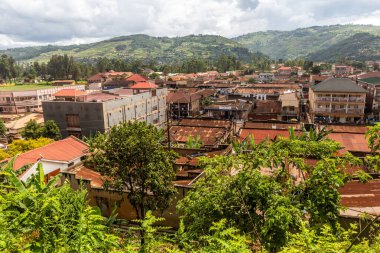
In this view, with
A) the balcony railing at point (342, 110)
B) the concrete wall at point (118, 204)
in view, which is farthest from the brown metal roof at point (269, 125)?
the balcony railing at point (342, 110)

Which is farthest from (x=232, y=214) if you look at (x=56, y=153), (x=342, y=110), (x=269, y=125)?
(x=342, y=110)

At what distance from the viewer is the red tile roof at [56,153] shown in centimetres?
2823

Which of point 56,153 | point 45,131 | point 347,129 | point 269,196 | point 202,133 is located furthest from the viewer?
point 45,131

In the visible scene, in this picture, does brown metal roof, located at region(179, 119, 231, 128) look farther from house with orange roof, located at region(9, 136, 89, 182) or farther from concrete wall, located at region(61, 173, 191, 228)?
concrete wall, located at region(61, 173, 191, 228)

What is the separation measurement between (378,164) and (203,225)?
6121mm

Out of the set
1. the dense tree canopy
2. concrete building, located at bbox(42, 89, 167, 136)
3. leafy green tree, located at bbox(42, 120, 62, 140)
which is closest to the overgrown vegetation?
concrete building, located at bbox(42, 89, 167, 136)

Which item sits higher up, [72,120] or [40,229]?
[40,229]

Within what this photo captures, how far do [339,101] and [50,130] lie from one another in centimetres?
5146

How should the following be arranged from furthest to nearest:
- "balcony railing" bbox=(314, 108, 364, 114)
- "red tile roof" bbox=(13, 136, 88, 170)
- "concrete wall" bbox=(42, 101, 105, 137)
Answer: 1. "balcony railing" bbox=(314, 108, 364, 114)
2. "concrete wall" bbox=(42, 101, 105, 137)
3. "red tile roof" bbox=(13, 136, 88, 170)

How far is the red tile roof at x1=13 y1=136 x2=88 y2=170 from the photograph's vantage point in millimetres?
28225

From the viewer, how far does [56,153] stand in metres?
30.8

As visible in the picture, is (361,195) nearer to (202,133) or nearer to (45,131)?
(202,133)

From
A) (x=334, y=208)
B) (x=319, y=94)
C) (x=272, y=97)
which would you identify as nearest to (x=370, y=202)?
(x=334, y=208)

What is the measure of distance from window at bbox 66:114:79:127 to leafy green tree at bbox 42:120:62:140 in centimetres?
252
